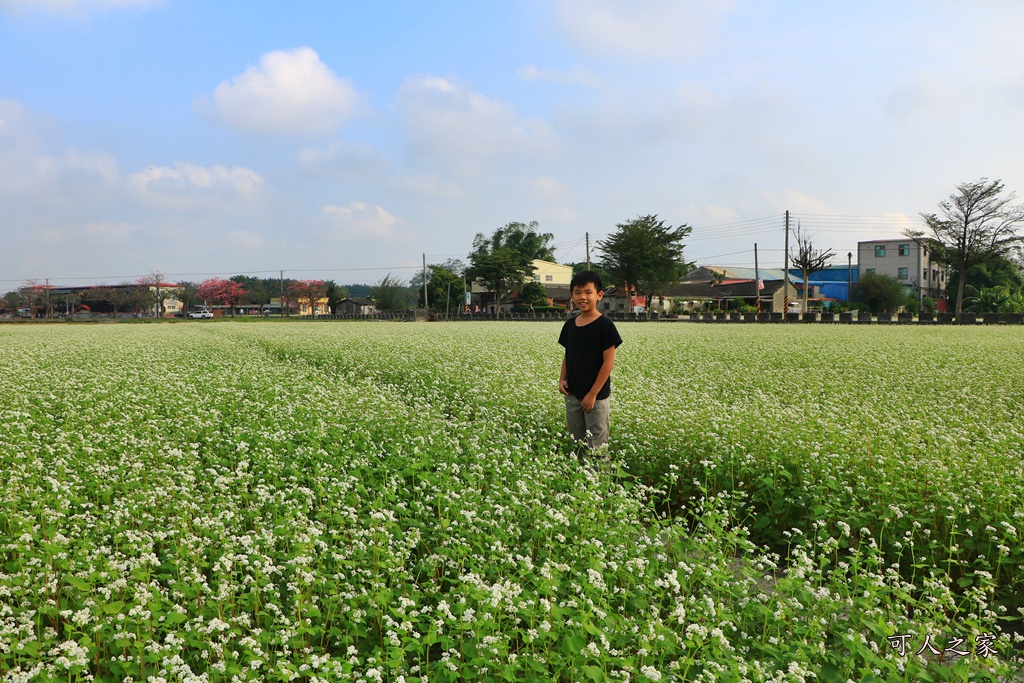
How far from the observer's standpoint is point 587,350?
21.1ft

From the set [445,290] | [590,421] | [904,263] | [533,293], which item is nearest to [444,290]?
[445,290]

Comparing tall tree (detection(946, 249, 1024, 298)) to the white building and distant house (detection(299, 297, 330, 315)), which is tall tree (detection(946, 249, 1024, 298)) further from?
distant house (detection(299, 297, 330, 315))

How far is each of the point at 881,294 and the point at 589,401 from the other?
6878cm

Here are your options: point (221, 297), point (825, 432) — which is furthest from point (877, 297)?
point (221, 297)

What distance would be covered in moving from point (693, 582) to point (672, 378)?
9.86m

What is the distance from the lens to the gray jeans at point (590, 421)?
6645mm

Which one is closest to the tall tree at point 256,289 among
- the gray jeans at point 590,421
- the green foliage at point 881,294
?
the green foliage at point 881,294

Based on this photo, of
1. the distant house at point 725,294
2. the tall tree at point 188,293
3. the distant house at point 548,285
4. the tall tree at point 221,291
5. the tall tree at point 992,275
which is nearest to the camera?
the tall tree at point 992,275

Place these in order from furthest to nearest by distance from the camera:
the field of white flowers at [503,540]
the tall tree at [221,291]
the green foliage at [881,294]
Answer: the tall tree at [221,291]
the green foliage at [881,294]
the field of white flowers at [503,540]

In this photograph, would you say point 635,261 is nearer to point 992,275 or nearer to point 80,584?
point 992,275

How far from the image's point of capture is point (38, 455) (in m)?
7.09

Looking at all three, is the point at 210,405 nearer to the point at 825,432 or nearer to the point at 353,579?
the point at 353,579

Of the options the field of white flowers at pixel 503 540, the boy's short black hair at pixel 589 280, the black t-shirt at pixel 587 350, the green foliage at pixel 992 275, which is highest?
the green foliage at pixel 992 275

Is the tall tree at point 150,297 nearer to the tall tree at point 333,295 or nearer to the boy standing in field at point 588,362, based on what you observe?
the tall tree at point 333,295
